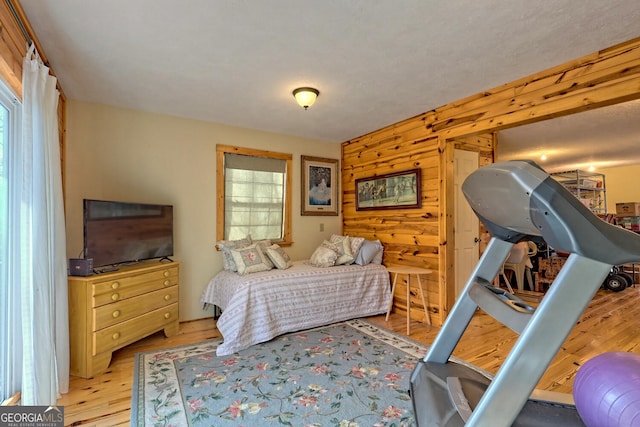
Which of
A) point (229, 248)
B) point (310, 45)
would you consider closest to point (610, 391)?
point (310, 45)

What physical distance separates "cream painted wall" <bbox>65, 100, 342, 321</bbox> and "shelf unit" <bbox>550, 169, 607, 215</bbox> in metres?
5.47

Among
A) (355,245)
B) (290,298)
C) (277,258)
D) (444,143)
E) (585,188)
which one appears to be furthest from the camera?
(585,188)

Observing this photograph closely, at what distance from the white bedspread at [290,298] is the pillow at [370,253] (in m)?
0.10

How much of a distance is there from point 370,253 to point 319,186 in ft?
4.31

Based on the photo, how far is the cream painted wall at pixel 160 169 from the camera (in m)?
3.14

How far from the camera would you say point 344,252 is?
13.1ft

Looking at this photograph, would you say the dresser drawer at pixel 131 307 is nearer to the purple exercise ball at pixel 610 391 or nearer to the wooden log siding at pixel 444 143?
the wooden log siding at pixel 444 143

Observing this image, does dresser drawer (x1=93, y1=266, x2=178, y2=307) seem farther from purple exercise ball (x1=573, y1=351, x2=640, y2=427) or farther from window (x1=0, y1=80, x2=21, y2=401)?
purple exercise ball (x1=573, y1=351, x2=640, y2=427)

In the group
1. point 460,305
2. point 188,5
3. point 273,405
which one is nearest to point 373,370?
point 273,405

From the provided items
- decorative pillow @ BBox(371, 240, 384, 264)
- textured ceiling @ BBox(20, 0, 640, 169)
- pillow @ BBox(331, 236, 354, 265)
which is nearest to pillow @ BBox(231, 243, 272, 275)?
pillow @ BBox(331, 236, 354, 265)

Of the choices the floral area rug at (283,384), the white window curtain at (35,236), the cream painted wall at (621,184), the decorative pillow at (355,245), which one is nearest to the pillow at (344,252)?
the decorative pillow at (355,245)

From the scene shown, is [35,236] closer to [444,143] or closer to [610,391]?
[610,391]

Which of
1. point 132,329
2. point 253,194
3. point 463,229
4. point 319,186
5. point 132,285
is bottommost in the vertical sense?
point 132,329

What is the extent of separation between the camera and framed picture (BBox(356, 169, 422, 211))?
3.78 metres
